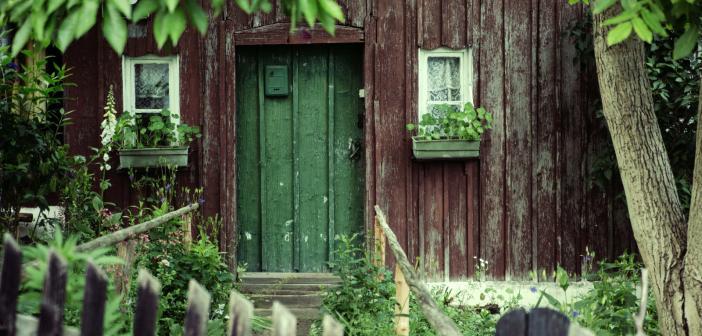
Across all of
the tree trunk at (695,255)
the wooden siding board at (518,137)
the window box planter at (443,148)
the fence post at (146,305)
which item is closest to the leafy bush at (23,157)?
the window box planter at (443,148)

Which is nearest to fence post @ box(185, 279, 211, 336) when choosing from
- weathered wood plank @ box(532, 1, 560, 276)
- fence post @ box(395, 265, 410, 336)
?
fence post @ box(395, 265, 410, 336)

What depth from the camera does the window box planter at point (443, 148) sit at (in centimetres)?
684

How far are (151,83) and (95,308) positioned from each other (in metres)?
5.48

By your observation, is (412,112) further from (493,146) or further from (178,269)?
(178,269)

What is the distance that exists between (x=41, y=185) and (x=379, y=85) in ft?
10.0

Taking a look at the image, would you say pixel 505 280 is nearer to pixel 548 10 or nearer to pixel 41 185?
pixel 548 10

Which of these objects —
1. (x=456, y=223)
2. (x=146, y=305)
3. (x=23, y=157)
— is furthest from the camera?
(x=456, y=223)

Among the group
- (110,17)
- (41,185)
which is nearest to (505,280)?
(41,185)

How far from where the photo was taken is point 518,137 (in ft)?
23.3

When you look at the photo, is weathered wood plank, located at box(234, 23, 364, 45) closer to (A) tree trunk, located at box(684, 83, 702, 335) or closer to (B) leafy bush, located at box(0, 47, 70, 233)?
(B) leafy bush, located at box(0, 47, 70, 233)

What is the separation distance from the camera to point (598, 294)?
5250 mm

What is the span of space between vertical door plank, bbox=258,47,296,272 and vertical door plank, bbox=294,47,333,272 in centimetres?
10

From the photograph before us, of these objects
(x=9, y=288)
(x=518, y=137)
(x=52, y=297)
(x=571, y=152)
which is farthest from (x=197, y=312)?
(x=571, y=152)

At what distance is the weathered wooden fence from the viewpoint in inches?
73.5
